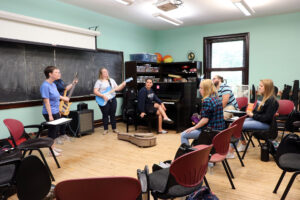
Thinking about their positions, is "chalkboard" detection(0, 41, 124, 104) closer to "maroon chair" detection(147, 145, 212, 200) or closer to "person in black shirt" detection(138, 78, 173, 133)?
"person in black shirt" detection(138, 78, 173, 133)

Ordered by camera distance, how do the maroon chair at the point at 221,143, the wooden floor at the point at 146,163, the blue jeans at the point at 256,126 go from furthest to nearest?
the blue jeans at the point at 256,126, the wooden floor at the point at 146,163, the maroon chair at the point at 221,143

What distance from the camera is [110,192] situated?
1.18 meters

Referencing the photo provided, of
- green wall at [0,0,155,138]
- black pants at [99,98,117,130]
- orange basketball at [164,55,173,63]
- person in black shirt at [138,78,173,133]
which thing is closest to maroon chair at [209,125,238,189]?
person in black shirt at [138,78,173,133]

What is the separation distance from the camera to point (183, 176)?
1.64m

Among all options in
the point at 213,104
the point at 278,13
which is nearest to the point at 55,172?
the point at 213,104

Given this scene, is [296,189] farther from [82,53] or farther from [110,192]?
[82,53]

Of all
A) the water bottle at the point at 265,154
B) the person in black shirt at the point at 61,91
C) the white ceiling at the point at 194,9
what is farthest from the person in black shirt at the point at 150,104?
the water bottle at the point at 265,154

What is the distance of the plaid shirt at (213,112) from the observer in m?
2.80

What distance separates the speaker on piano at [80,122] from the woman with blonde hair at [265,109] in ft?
10.9

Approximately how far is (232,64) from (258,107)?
3662 millimetres

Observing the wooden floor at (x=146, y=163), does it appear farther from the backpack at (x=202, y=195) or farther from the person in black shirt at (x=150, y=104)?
the backpack at (x=202, y=195)

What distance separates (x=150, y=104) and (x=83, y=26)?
97.2 inches

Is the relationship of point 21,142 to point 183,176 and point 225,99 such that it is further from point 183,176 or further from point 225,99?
point 225,99

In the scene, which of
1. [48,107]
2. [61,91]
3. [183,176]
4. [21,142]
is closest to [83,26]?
[61,91]
